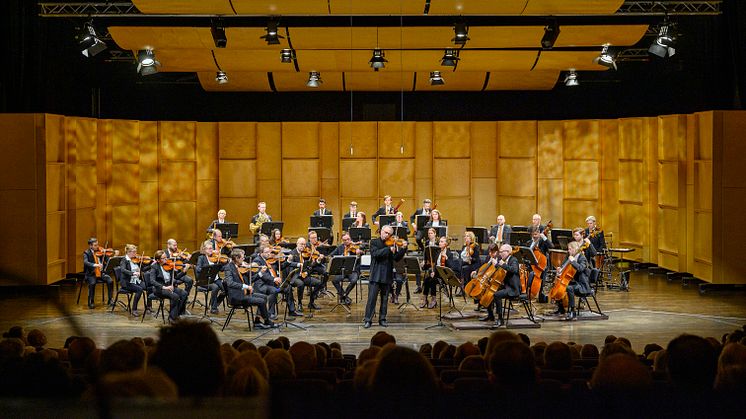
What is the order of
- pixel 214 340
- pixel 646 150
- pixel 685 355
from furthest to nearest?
pixel 646 150, pixel 685 355, pixel 214 340

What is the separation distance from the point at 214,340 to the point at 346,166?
18570 mm

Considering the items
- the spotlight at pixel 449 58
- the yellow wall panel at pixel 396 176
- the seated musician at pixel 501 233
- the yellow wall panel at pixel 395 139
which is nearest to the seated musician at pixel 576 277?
the seated musician at pixel 501 233

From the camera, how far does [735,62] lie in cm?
1586

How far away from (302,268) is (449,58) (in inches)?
214

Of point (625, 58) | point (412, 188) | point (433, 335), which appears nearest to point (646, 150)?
point (625, 58)

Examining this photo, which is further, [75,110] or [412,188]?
[412,188]

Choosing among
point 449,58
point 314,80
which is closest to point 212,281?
point 449,58

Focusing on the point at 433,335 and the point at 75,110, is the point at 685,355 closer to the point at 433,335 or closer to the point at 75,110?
the point at 433,335

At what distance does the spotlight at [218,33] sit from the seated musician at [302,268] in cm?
382

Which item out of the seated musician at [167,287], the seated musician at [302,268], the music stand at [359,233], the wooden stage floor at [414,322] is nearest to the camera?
the wooden stage floor at [414,322]

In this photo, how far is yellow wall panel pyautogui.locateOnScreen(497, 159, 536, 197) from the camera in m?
20.9

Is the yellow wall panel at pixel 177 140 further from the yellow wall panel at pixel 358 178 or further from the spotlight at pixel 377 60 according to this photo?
Result: the spotlight at pixel 377 60

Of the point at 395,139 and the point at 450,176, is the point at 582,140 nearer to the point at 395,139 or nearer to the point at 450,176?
the point at 450,176

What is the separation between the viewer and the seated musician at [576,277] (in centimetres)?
1262
